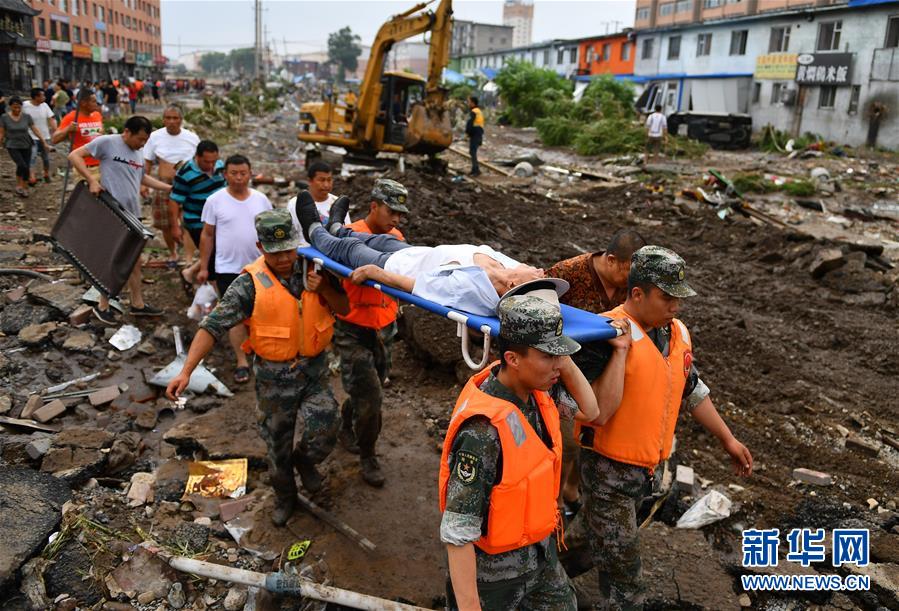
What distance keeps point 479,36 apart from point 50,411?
8584cm

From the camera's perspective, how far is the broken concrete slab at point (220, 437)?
4.82m

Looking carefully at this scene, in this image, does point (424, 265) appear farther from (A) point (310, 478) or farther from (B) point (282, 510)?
(B) point (282, 510)

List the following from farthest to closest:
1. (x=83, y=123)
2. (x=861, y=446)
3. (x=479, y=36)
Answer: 1. (x=479, y=36)
2. (x=83, y=123)
3. (x=861, y=446)

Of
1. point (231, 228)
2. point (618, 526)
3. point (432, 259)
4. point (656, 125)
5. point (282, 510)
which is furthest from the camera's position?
point (656, 125)

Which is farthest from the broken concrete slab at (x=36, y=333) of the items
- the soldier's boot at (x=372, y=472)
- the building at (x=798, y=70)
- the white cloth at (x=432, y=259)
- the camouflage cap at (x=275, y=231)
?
the building at (x=798, y=70)

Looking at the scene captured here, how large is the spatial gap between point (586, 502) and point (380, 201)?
7.90ft

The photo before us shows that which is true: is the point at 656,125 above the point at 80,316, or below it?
above

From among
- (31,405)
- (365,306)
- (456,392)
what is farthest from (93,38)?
(365,306)

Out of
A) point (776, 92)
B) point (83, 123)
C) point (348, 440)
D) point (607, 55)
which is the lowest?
point (348, 440)

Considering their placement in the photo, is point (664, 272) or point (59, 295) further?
point (59, 295)

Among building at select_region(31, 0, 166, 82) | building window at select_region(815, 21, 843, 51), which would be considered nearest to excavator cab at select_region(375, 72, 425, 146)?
building window at select_region(815, 21, 843, 51)

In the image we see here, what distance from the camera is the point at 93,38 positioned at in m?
49.3

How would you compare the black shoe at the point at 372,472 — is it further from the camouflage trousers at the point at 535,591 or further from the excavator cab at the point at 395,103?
the excavator cab at the point at 395,103

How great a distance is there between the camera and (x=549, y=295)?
2730mm
